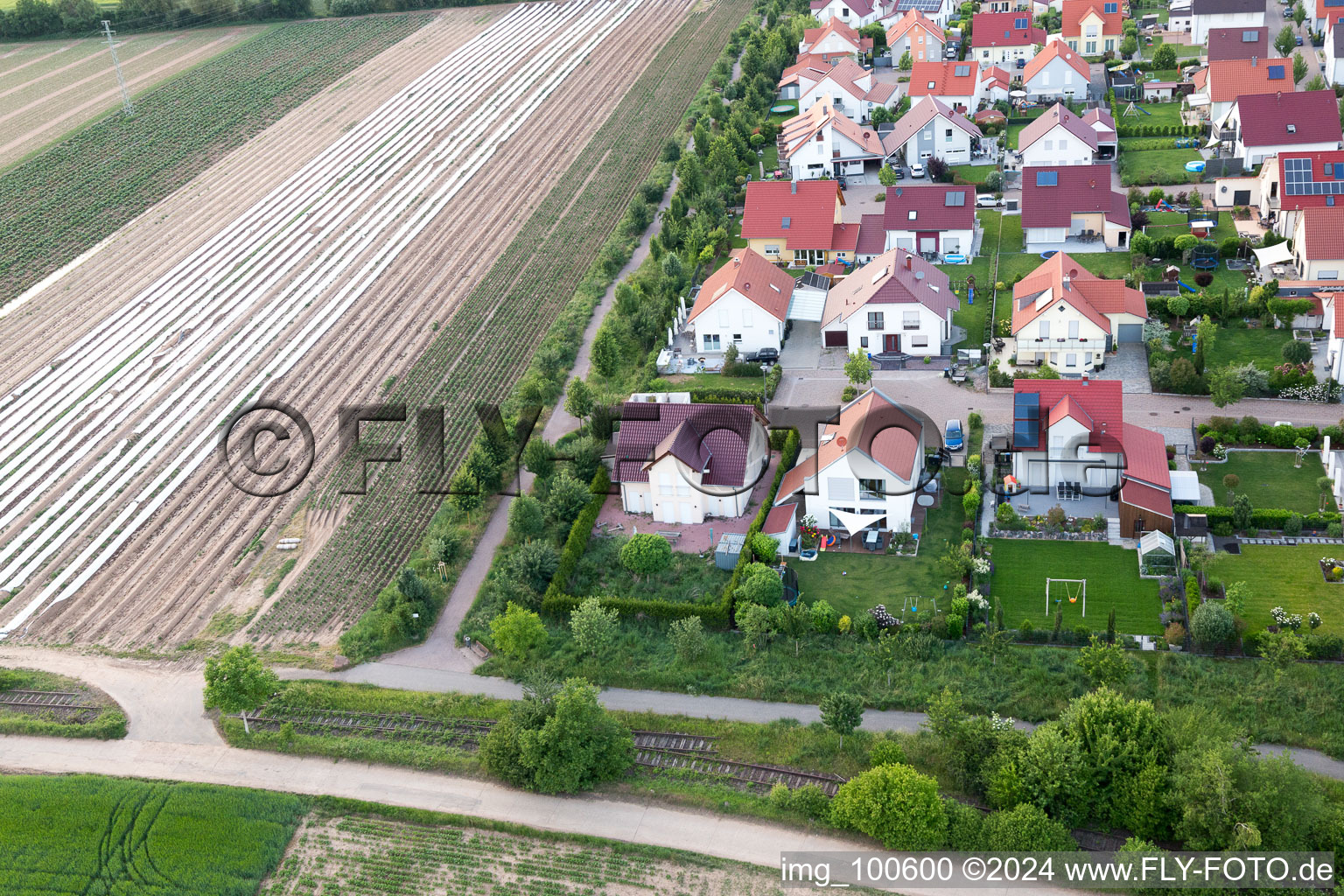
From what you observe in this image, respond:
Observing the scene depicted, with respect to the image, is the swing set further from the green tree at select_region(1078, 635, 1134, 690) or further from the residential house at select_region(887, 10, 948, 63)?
the residential house at select_region(887, 10, 948, 63)

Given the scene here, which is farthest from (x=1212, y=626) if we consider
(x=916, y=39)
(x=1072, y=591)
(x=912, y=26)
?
(x=912, y=26)

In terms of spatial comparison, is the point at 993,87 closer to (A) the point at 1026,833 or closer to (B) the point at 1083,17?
(B) the point at 1083,17

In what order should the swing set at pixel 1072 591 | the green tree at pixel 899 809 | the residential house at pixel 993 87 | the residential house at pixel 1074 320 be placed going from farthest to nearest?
the residential house at pixel 993 87 < the residential house at pixel 1074 320 < the swing set at pixel 1072 591 < the green tree at pixel 899 809

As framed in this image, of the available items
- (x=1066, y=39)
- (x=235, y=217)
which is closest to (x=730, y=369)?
(x=235, y=217)

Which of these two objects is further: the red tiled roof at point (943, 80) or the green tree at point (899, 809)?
the red tiled roof at point (943, 80)

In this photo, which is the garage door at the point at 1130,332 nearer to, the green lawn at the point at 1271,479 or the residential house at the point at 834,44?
the green lawn at the point at 1271,479

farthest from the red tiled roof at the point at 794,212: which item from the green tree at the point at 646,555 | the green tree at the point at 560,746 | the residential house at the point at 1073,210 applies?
the green tree at the point at 560,746

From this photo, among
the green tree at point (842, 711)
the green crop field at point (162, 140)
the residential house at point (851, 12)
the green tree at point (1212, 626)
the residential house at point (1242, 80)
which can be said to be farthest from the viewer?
the residential house at point (851, 12)
